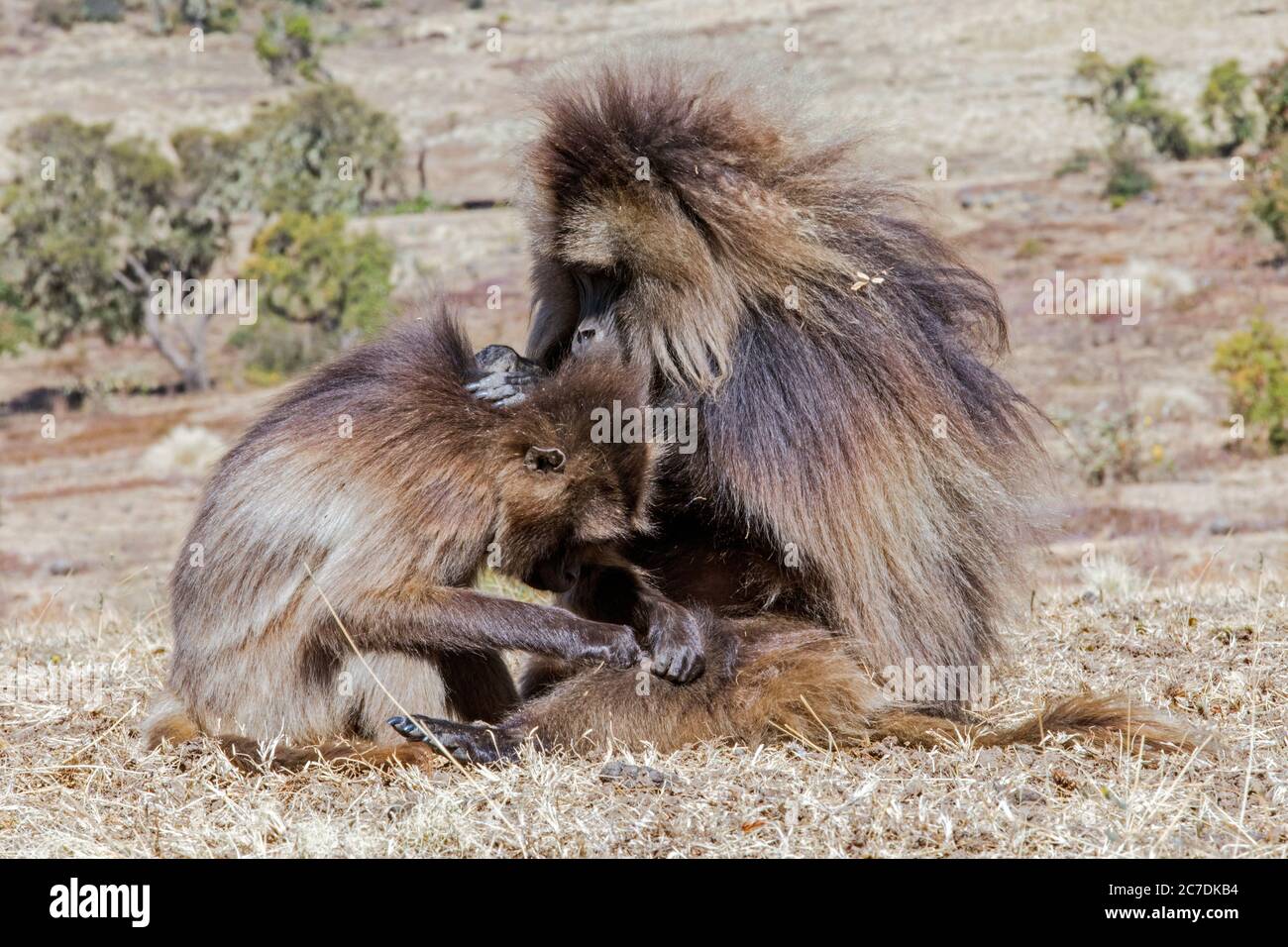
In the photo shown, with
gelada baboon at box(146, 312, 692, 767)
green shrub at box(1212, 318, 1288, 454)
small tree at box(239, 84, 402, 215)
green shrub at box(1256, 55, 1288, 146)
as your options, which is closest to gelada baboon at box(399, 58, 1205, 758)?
gelada baboon at box(146, 312, 692, 767)

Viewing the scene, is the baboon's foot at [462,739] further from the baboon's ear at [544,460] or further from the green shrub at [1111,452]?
the green shrub at [1111,452]

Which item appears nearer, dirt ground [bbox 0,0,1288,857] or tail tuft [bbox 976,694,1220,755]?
dirt ground [bbox 0,0,1288,857]

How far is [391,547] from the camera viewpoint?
4824 mm

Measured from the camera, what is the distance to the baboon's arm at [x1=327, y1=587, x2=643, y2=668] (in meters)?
4.77

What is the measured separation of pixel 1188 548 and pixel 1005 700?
8955 mm

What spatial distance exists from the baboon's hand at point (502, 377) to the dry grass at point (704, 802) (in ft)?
4.31

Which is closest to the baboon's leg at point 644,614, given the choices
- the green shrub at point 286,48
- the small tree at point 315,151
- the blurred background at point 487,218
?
the blurred background at point 487,218

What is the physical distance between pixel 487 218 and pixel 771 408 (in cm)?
3397

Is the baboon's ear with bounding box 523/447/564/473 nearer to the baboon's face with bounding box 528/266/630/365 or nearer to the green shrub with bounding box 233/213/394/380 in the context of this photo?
the baboon's face with bounding box 528/266/630/365

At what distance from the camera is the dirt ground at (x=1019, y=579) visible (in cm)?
414

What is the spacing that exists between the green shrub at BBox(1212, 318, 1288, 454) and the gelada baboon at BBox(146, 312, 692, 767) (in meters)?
14.7

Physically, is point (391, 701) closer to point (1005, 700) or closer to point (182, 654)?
point (182, 654)

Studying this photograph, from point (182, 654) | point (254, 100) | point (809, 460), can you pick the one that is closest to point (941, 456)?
point (809, 460)

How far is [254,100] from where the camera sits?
47938 mm
